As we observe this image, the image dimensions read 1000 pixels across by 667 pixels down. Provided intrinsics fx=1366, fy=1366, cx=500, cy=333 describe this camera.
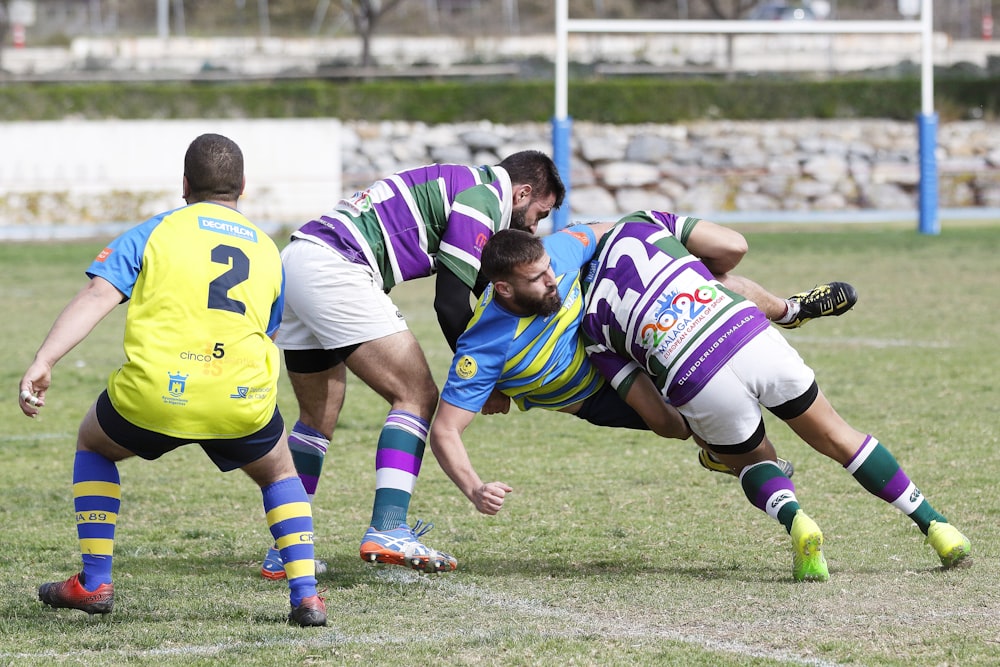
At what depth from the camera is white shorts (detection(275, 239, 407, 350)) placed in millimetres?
5020

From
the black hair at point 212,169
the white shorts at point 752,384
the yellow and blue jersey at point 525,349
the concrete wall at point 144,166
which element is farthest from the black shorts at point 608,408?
the concrete wall at point 144,166

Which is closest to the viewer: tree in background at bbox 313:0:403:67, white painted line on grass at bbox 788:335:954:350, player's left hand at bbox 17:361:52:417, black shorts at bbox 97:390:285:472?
player's left hand at bbox 17:361:52:417

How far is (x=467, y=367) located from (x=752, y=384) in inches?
39.1

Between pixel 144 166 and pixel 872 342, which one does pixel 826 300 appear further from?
pixel 144 166

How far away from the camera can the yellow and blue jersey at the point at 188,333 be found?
407 centimetres

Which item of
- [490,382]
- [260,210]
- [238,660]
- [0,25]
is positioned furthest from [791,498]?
[0,25]

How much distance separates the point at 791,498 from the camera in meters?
4.80

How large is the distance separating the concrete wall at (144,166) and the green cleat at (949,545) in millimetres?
20925

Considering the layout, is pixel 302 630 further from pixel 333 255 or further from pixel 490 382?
pixel 333 255

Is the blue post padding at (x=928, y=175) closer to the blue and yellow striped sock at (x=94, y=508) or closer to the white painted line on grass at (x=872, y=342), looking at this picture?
the white painted line on grass at (x=872, y=342)

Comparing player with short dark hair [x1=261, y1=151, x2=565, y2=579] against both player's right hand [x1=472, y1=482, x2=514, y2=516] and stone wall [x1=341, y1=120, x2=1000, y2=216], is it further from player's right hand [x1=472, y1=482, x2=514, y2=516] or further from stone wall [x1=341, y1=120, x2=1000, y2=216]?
stone wall [x1=341, y1=120, x2=1000, y2=216]

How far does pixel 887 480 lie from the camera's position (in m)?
4.87

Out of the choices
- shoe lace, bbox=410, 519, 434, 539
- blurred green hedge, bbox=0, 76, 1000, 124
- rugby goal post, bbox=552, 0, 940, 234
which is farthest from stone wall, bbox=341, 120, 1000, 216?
shoe lace, bbox=410, 519, 434, 539

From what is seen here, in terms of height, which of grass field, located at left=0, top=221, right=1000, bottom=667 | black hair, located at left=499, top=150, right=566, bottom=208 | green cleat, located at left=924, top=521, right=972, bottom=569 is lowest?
grass field, located at left=0, top=221, right=1000, bottom=667
